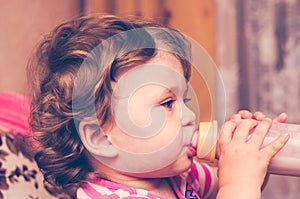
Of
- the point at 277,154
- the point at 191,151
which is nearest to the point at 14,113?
the point at 191,151

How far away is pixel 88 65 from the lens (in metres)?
0.91

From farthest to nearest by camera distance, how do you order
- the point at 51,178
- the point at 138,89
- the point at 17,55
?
the point at 17,55 → the point at 51,178 → the point at 138,89

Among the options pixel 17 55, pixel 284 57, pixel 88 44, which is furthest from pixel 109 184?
pixel 284 57

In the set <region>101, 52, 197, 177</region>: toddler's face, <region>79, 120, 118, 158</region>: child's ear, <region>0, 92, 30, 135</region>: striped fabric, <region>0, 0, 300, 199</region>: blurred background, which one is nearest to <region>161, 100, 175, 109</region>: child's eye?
<region>101, 52, 197, 177</region>: toddler's face

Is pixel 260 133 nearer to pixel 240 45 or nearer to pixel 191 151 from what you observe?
pixel 191 151

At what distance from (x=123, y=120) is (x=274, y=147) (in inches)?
9.5

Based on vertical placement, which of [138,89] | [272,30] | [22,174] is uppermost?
[138,89]

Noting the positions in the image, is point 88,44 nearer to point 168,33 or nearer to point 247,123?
point 168,33

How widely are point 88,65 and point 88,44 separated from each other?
4 cm

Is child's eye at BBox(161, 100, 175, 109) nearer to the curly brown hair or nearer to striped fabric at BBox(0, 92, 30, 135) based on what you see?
the curly brown hair

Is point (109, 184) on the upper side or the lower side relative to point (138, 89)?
lower

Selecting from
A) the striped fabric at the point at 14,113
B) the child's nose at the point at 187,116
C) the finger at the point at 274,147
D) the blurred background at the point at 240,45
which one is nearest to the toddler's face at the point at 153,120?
the child's nose at the point at 187,116

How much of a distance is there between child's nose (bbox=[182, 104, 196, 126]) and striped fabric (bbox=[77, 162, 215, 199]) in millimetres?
133

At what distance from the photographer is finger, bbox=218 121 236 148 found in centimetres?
91
